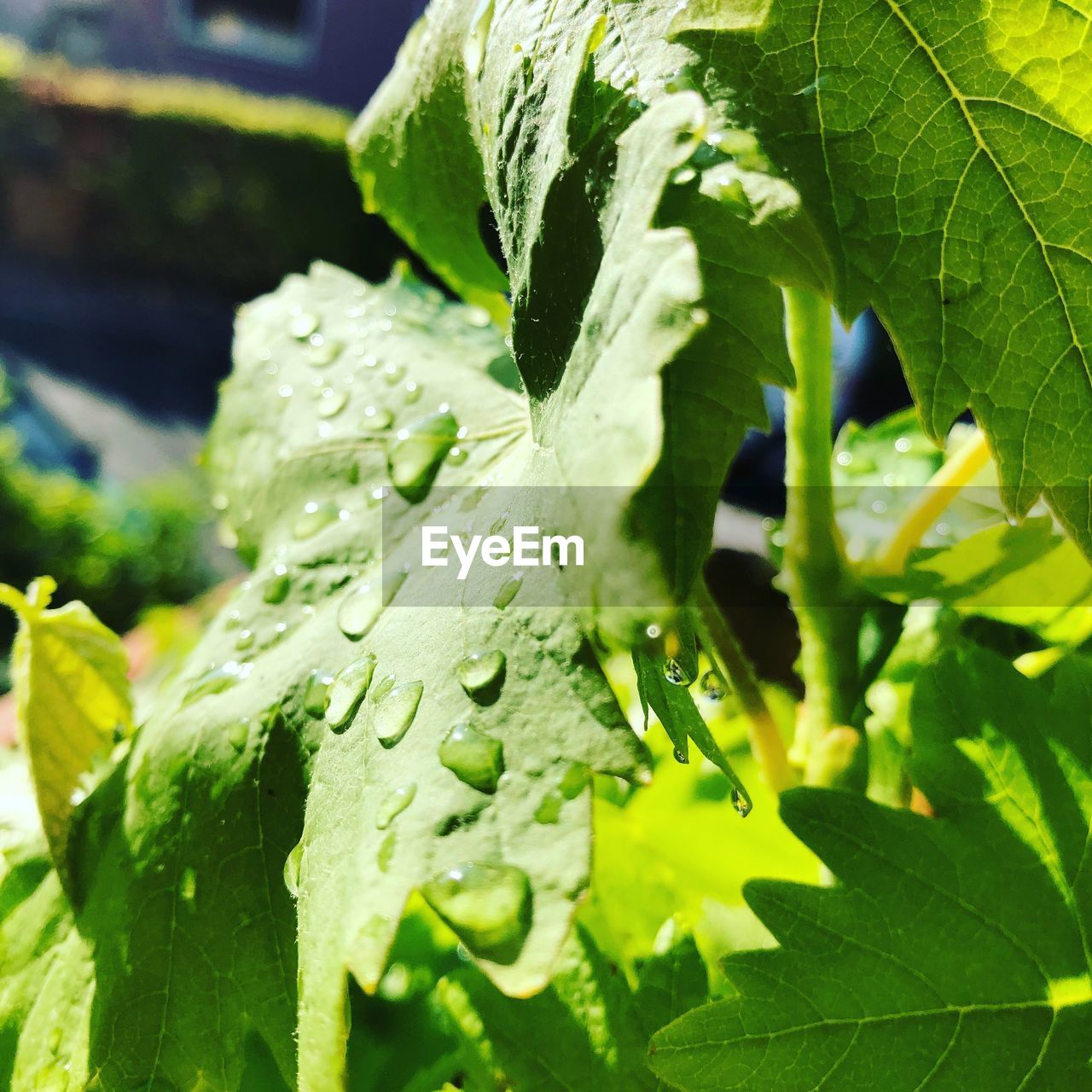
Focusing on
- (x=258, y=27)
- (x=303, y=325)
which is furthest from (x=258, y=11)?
(x=303, y=325)

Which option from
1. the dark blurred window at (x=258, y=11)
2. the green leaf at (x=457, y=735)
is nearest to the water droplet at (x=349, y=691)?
the green leaf at (x=457, y=735)

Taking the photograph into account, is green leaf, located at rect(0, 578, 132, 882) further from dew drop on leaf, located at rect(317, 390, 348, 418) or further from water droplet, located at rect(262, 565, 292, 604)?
dew drop on leaf, located at rect(317, 390, 348, 418)

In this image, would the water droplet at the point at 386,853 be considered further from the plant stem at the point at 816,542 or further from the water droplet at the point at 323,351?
the water droplet at the point at 323,351

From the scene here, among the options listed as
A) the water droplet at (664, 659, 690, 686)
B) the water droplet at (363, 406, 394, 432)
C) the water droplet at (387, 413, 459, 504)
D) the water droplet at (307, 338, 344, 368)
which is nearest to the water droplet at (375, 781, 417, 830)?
the water droplet at (664, 659, 690, 686)

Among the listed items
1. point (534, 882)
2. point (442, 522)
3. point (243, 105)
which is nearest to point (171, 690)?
point (442, 522)

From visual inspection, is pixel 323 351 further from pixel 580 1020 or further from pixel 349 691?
pixel 580 1020

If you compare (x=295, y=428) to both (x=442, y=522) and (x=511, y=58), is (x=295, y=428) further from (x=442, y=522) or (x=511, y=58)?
(x=511, y=58)
